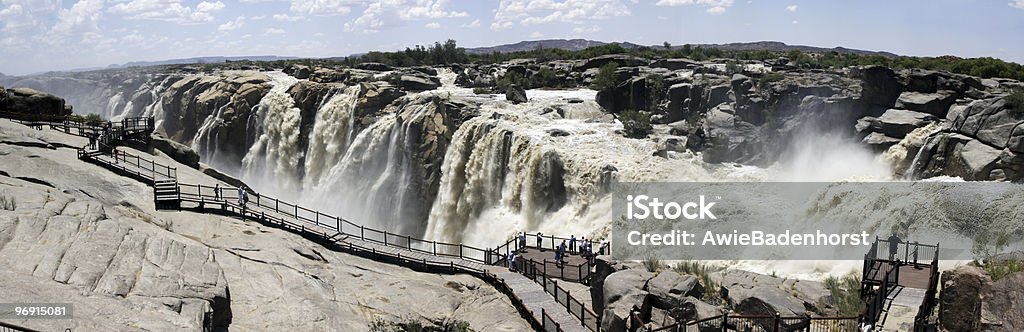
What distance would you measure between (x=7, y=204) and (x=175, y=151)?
20528mm

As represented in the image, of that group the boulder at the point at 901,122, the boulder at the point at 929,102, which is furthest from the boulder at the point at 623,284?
the boulder at the point at 929,102

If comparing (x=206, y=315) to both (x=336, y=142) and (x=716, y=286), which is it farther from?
(x=336, y=142)

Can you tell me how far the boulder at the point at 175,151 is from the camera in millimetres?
35375

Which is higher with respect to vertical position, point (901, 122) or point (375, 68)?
point (375, 68)

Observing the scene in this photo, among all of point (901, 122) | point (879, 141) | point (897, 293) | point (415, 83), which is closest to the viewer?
point (897, 293)

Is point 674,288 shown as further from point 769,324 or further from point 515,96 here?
point 515,96

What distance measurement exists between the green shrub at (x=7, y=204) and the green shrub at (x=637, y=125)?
88.2ft

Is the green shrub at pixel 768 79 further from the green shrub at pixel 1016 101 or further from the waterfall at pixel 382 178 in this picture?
the waterfall at pixel 382 178

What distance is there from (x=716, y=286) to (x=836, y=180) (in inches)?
664

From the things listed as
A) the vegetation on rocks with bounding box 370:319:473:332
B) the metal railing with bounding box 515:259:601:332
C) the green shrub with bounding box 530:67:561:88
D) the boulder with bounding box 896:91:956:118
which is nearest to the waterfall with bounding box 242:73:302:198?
the green shrub with bounding box 530:67:561:88

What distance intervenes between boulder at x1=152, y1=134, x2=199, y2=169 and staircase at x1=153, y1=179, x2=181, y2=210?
11315 millimetres

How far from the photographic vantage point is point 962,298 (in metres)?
11.4

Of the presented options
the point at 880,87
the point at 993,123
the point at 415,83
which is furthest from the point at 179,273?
the point at 415,83

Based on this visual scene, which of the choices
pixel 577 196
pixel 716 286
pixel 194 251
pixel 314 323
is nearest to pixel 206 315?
pixel 314 323
